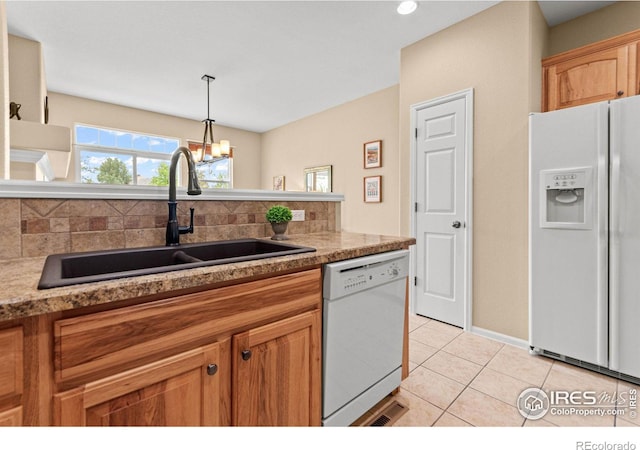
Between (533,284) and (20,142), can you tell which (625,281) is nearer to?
(533,284)

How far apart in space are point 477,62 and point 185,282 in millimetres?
2809

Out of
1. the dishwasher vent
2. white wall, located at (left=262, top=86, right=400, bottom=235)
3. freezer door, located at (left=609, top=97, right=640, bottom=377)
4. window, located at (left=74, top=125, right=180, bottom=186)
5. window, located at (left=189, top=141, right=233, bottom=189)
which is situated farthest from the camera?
window, located at (left=189, top=141, right=233, bottom=189)

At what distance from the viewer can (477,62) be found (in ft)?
8.23

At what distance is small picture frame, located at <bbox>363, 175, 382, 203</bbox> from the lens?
4.26 m

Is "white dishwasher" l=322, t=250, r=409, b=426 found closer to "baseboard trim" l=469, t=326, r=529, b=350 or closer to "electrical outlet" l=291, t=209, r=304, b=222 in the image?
"electrical outlet" l=291, t=209, r=304, b=222

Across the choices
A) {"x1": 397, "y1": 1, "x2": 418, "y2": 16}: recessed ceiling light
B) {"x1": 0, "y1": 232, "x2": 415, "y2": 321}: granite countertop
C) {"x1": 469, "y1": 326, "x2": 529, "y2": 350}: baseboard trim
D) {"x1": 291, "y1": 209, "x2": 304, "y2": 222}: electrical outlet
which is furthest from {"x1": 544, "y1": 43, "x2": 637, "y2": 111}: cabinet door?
{"x1": 0, "y1": 232, "x2": 415, "y2": 321}: granite countertop

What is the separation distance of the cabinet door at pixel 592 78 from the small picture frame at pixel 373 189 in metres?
2.16

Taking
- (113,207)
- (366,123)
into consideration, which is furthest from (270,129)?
(113,207)

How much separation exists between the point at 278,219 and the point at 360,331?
0.70m

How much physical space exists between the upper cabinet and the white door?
0.57 metres

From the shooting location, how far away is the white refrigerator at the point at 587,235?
5.85 feet

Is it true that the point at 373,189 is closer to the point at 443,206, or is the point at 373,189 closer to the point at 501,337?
the point at 443,206

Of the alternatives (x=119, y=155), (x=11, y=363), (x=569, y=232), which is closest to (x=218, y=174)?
(x=119, y=155)

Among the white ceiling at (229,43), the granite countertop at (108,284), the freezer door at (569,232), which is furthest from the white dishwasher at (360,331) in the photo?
the white ceiling at (229,43)
